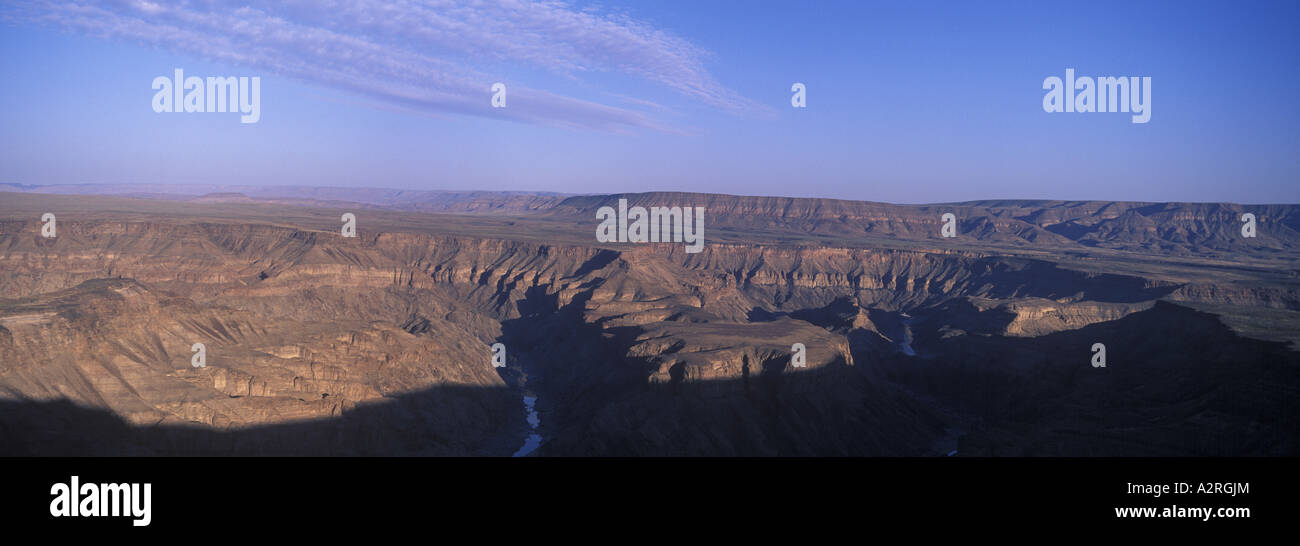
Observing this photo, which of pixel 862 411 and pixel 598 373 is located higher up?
pixel 598 373

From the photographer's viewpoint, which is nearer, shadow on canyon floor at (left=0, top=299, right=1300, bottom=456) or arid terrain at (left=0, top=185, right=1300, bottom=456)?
shadow on canyon floor at (left=0, top=299, right=1300, bottom=456)

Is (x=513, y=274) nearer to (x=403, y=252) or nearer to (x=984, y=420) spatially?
(x=403, y=252)

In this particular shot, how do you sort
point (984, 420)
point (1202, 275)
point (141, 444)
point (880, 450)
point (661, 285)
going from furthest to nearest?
point (1202, 275) → point (661, 285) → point (984, 420) → point (880, 450) → point (141, 444)

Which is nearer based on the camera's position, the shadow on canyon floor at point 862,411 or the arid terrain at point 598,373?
the shadow on canyon floor at point 862,411

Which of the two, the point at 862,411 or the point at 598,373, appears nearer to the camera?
the point at 862,411

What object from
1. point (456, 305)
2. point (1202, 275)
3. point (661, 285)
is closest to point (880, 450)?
point (661, 285)
